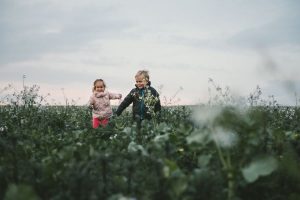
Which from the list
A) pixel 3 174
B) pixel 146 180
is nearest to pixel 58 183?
pixel 3 174

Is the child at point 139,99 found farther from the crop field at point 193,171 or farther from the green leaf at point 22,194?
the green leaf at point 22,194

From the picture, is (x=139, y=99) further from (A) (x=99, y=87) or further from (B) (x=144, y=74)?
(A) (x=99, y=87)

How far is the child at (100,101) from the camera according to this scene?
10.6 meters

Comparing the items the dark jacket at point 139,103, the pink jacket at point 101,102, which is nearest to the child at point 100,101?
the pink jacket at point 101,102

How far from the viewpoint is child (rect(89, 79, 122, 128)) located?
10.6 m

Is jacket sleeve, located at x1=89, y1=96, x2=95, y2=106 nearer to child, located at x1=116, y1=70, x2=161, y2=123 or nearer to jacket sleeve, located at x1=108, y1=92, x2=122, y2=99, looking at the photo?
jacket sleeve, located at x1=108, y1=92, x2=122, y2=99

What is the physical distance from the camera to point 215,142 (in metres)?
2.71

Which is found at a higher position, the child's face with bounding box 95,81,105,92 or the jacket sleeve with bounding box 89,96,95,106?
the child's face with bounding box 95,81,105,92

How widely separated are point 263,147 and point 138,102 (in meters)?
6.62

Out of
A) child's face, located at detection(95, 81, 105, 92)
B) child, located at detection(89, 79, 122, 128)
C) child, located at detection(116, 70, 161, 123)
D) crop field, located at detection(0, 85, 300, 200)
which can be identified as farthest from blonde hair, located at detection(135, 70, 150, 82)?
crop field, located at detection(0, 85, 300, 200)

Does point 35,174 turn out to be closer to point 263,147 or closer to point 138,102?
point 263,147

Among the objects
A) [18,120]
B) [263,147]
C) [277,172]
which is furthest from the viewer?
[18,120]

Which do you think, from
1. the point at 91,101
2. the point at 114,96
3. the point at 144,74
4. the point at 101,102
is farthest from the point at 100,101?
the point at 144,74

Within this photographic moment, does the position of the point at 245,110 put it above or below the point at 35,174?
above
